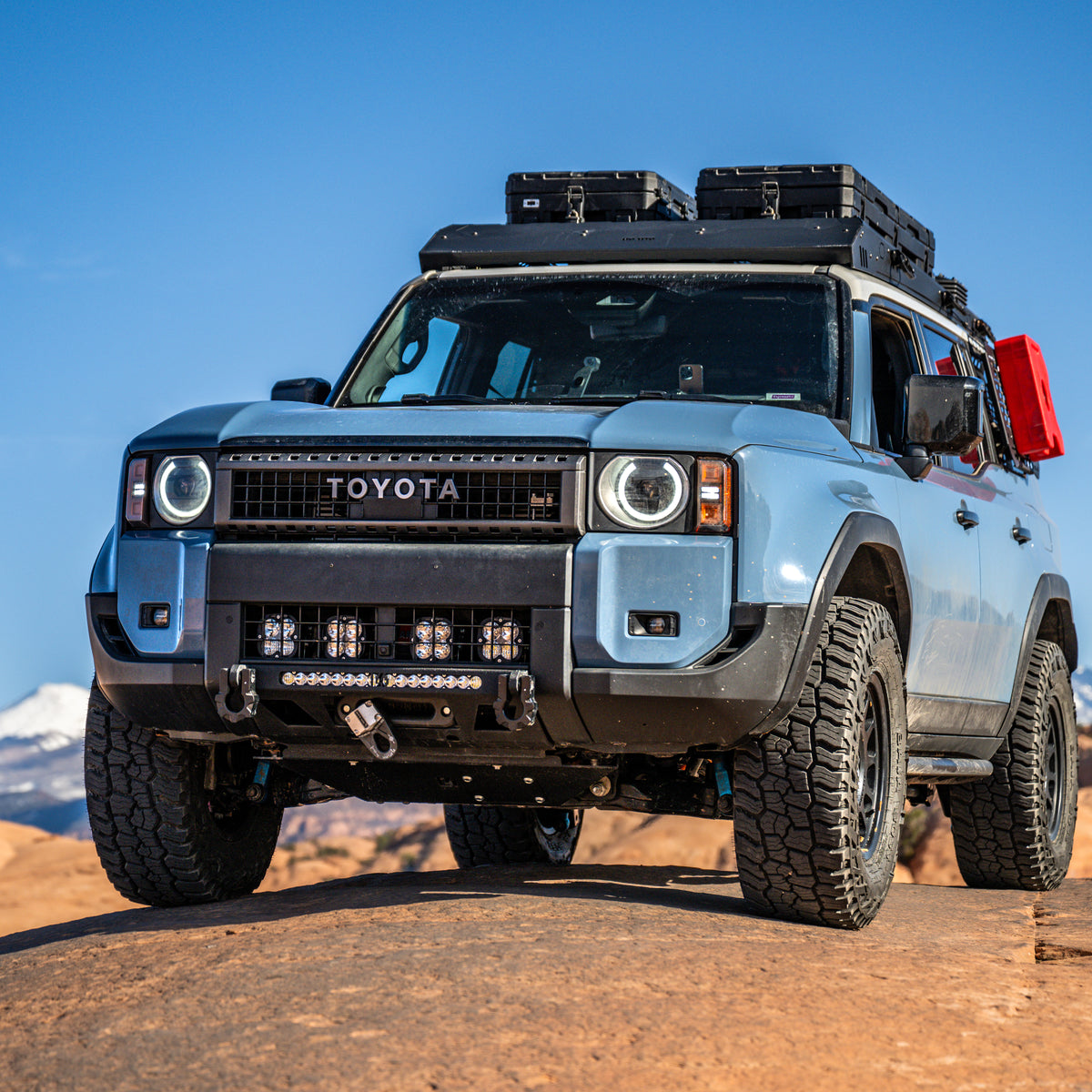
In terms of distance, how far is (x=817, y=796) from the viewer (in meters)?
5.09

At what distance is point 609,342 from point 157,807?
2449 mm

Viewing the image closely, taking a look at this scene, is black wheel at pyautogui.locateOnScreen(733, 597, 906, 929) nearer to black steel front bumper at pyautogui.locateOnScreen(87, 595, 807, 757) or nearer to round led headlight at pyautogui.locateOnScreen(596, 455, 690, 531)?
black steel front bumper at pyautogui.locateOnScreen(87, 595, 807, 757)

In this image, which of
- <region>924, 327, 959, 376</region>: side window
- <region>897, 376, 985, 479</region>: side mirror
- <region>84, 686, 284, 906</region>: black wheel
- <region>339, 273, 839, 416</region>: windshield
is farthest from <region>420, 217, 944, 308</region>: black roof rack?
<region>84, 686, 284, 906</region>: black wheel

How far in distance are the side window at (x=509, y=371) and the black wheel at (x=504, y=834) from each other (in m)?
2.55

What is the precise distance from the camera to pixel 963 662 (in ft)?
22.3

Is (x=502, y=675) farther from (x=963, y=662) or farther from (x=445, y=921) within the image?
(x=963, y=662)

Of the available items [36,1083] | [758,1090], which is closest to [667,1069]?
[758,1090]

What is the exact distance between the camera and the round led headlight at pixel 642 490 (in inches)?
191

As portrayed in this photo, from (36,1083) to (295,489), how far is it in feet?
7.06

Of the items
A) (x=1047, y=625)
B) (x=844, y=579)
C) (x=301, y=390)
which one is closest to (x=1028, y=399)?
(x=1047, y=625)

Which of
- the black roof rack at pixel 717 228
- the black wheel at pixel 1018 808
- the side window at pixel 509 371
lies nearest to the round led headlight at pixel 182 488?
the side window at pixel 509 371

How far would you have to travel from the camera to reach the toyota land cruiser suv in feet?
15.9

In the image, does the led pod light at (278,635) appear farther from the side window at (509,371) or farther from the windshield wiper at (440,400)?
the side window at (509,371)

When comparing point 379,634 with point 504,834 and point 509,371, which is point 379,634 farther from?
point 504,834
